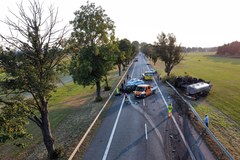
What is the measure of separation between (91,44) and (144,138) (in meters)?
17.0

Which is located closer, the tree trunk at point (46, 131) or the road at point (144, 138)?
the road at point (144, 138)

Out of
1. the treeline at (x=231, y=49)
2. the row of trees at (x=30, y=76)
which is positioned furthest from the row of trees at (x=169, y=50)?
the treeline at (x=231, y=49)

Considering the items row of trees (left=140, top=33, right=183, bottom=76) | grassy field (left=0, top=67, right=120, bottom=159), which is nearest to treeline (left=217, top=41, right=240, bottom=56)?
row of trees (left=140, top=33, right=183, bottom=76)

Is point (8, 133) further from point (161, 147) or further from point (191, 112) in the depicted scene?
point (191, 112)

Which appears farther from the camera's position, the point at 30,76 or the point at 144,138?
the point at 144,138

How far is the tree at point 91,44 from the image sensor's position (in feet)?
94.7

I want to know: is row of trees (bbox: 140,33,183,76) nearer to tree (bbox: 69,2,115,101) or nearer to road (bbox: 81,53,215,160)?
tree (bbox: 69,2,115,101)

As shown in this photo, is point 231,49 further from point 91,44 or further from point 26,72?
point 26,72

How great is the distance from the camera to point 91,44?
29672 millimetres

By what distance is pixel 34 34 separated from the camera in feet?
42.6

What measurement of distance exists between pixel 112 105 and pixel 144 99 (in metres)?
5.03

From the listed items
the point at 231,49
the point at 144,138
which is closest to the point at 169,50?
the point at 144,138

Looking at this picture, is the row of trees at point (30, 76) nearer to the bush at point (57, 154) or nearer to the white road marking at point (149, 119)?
the bush at point (57, 154)

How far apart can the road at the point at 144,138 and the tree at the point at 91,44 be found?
7.24 m
